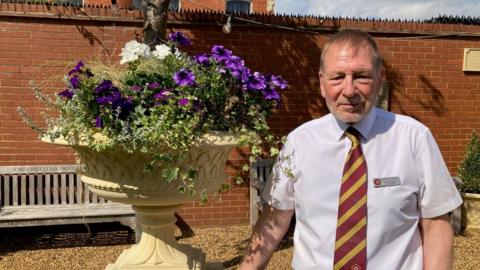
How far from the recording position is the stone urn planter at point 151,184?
195cm

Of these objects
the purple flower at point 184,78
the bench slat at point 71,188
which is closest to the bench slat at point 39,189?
the bench slat at point 71,188

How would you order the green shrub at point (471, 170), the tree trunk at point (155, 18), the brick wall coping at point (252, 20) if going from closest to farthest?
the tree trunk at point (155, 18) → the brick wall coping at point (252, 20) → the green shrub at point (471, 170)

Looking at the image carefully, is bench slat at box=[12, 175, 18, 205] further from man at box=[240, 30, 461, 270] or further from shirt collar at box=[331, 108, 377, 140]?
shirt collar at box=[331, 108, 377, 140]

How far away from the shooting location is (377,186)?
1545 mm

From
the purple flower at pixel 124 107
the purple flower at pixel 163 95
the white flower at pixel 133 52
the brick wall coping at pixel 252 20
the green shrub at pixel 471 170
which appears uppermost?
the brick wall coping at pixel 252 20

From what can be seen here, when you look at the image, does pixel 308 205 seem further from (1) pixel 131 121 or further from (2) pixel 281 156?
(1) pixel 131 121

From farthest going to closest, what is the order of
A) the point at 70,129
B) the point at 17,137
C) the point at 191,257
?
the point at 17,137, the point at 191,257, the point at 70,129

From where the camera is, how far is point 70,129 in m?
1.91

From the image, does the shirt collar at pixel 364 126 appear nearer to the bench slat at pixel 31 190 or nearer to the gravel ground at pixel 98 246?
the gravel ground at pixel 98 246

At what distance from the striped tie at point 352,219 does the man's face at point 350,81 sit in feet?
0.56

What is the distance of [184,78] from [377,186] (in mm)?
872

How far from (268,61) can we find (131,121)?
145 inches

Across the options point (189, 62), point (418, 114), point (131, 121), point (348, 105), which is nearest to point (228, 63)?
point (189, 62)

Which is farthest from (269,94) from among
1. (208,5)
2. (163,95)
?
(208,5)
